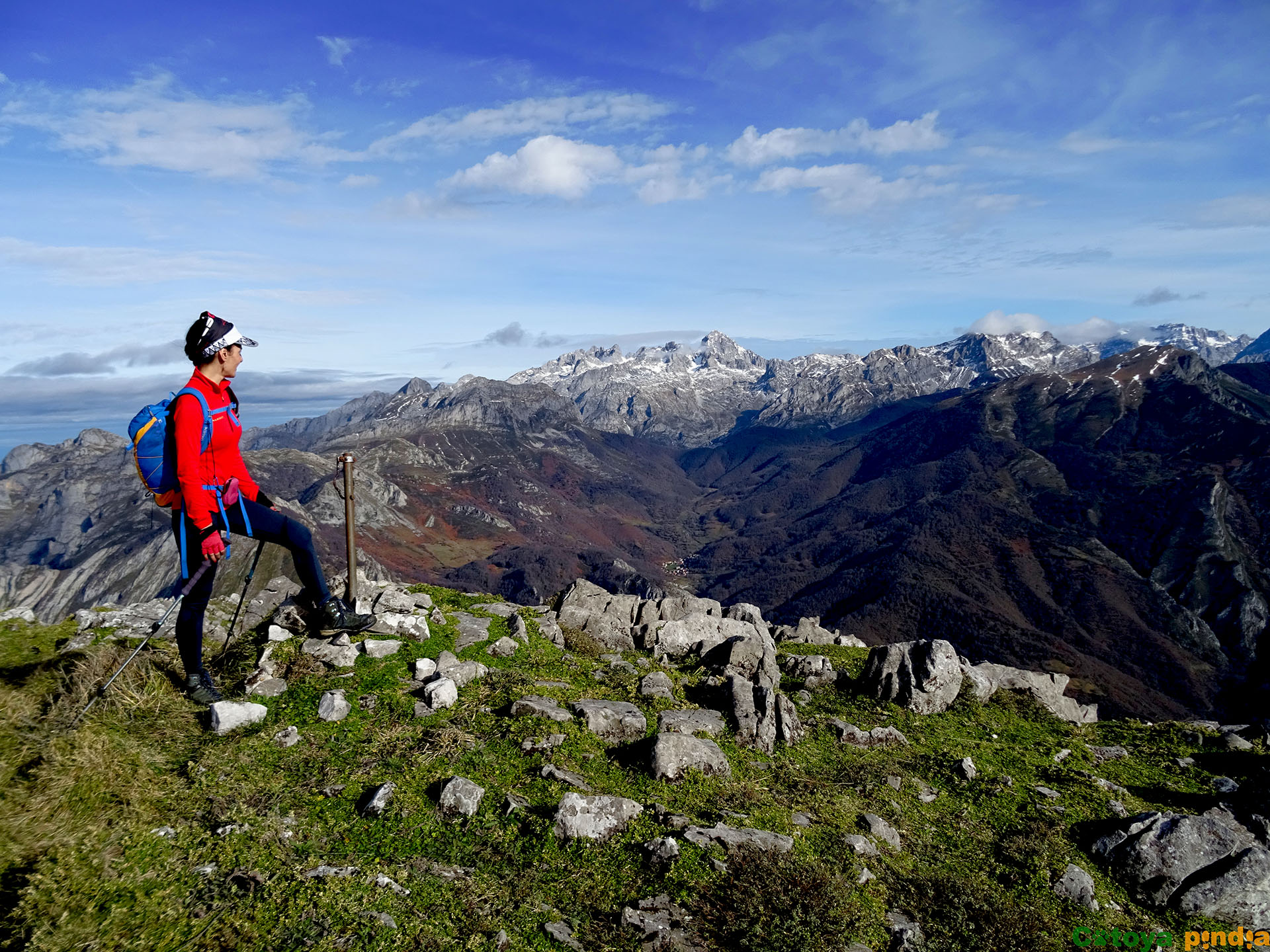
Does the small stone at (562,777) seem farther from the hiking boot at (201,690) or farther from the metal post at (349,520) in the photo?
the hiking boot at (201,690)

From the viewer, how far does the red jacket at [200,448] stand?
9.01m

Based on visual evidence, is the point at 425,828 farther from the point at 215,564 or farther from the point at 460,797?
the point at 215,564

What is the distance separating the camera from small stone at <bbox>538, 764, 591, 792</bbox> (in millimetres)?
11000

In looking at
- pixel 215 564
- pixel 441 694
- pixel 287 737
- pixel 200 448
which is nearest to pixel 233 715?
pixel 287 737

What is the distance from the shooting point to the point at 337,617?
37.6 ft

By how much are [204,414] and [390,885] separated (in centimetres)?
686

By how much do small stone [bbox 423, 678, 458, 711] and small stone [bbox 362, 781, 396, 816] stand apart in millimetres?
2978

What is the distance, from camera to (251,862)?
25.4 ft

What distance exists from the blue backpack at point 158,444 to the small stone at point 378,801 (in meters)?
5.29

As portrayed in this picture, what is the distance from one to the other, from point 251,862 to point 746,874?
6.43 meters

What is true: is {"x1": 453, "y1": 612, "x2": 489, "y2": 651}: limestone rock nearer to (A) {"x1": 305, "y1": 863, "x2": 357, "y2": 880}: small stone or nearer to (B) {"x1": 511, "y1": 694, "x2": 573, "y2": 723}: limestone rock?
(B) {"x1": 511, "y1": 694, "x2": 573, "y2": 723}: limestone rock

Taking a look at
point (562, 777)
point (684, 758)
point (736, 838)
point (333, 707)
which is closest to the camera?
point (736, 838)

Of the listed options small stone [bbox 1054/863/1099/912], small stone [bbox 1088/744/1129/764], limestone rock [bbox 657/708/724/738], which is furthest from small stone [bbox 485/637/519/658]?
small stone [bbox 1088/744/1129/764]

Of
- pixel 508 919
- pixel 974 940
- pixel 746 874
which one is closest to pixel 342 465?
pixel 508 919
